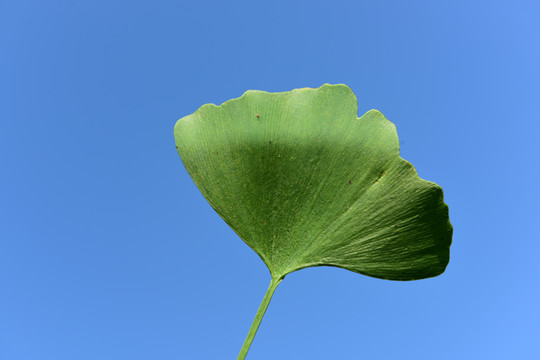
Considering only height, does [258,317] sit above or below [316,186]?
below

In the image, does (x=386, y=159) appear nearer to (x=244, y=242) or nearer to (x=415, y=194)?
(x=415, y=194)

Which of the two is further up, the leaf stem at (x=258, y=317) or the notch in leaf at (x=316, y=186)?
the notch in leaf at (x=316, y=186)

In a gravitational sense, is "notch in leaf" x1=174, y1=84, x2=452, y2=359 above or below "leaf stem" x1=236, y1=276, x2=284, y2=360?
above

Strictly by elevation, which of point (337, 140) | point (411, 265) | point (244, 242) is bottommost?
point (244, 242)

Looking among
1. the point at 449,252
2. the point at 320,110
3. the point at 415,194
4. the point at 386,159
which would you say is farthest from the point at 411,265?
the point at 320,110
